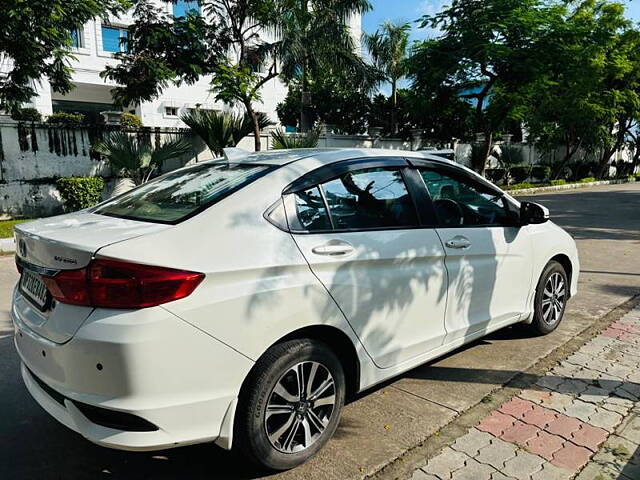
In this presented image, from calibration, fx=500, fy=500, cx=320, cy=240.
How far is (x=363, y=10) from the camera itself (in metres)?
18.9

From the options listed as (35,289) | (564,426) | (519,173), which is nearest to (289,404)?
(35,289)

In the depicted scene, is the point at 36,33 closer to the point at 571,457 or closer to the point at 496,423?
the point at 496,423

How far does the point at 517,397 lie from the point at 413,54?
702 inches

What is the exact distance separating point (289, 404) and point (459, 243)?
1549 mm

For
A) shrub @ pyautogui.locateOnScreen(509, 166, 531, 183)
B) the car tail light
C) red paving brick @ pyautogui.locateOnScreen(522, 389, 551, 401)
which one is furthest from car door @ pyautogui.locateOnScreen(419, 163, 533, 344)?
shrub @ pyautogui.locateOnScreen(509, 166, 531, 183)

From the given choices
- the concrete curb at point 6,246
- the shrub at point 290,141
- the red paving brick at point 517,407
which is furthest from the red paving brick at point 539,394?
the shrub at point 290,141

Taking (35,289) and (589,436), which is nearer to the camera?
(35,289)

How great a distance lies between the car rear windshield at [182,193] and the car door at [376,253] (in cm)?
35

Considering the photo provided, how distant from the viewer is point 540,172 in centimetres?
2644

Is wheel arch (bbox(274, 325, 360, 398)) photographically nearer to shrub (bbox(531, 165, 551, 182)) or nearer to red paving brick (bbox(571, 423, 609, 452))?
red paving brick (bbox(571, 423, 609, 452))

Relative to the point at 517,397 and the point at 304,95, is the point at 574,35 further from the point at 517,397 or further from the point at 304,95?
the point at 517,397

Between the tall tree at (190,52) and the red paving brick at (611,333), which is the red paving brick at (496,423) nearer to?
the red paving brick at (611,333)

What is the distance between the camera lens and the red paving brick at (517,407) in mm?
3166

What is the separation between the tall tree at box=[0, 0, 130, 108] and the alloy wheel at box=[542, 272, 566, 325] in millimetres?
10076
